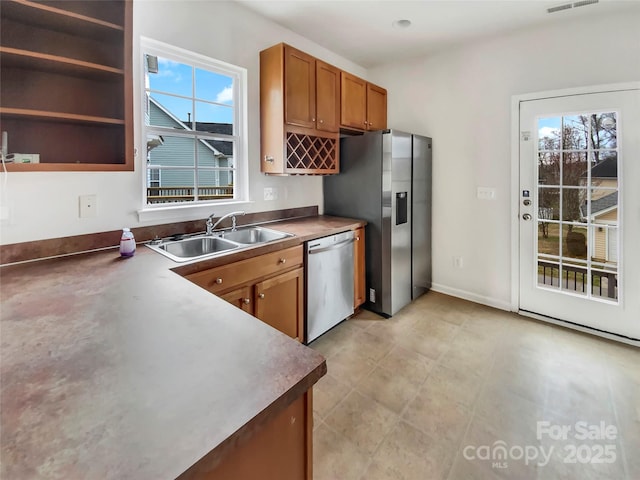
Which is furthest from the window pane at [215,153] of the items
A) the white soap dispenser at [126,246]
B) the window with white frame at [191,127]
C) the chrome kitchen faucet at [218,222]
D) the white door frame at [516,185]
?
the white door frame at [516,185]

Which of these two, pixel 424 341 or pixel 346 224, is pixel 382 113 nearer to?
pixel 346 224

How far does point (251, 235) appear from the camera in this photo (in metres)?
2.65

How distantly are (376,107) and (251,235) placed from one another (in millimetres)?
2113

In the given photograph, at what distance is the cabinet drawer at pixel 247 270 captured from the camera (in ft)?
6.01

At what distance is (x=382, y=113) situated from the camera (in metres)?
3.74

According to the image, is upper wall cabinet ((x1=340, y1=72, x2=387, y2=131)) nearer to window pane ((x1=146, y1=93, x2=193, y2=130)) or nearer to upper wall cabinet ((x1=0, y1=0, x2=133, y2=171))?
window pane ((x1=146, y1=93, x2=193, y2=130))

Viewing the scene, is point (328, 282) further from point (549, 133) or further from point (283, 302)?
point (549, 133)

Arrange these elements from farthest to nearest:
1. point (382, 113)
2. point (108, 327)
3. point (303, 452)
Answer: point (382, 113) → point (108, 327) → point (303, 452)

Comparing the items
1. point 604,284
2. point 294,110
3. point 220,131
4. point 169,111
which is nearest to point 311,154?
point 294,110

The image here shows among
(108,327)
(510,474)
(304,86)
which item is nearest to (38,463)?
(108,327)

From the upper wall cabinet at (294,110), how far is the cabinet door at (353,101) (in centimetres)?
12

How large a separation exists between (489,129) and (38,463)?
12.1 feet

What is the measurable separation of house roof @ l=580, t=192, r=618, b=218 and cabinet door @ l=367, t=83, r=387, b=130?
81.7 inches

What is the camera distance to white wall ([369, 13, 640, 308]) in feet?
8.60
